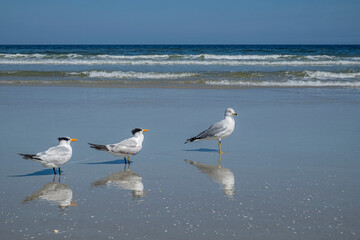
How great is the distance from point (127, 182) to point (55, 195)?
80 centimetres

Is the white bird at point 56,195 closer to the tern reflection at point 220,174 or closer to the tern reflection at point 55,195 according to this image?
the tern reflection at point 55,195

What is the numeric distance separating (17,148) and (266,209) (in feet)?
12.7

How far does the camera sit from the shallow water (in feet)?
12.2

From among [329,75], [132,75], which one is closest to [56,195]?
[132,75]

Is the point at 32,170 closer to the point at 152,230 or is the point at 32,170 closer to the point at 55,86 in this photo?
the point at 152,230

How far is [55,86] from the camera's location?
14906 mm

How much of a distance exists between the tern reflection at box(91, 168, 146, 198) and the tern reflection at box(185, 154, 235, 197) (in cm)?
81

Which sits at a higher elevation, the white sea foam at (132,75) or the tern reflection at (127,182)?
the white sea foam at (132,75)

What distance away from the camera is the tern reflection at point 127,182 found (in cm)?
468

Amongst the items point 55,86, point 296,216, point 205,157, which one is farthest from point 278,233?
point 55,86

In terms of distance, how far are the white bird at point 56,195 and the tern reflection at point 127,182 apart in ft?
1.10

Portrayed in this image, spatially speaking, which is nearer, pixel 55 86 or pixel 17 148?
pixel 17 148

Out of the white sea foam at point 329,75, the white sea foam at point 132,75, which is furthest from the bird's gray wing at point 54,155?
the white sea foam at point 329,75

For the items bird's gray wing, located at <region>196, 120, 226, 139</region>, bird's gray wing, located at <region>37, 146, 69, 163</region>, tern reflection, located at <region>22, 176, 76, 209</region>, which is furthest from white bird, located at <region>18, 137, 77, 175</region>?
bird's gray wing, located at <region>196, 120, 226, 139</region>
